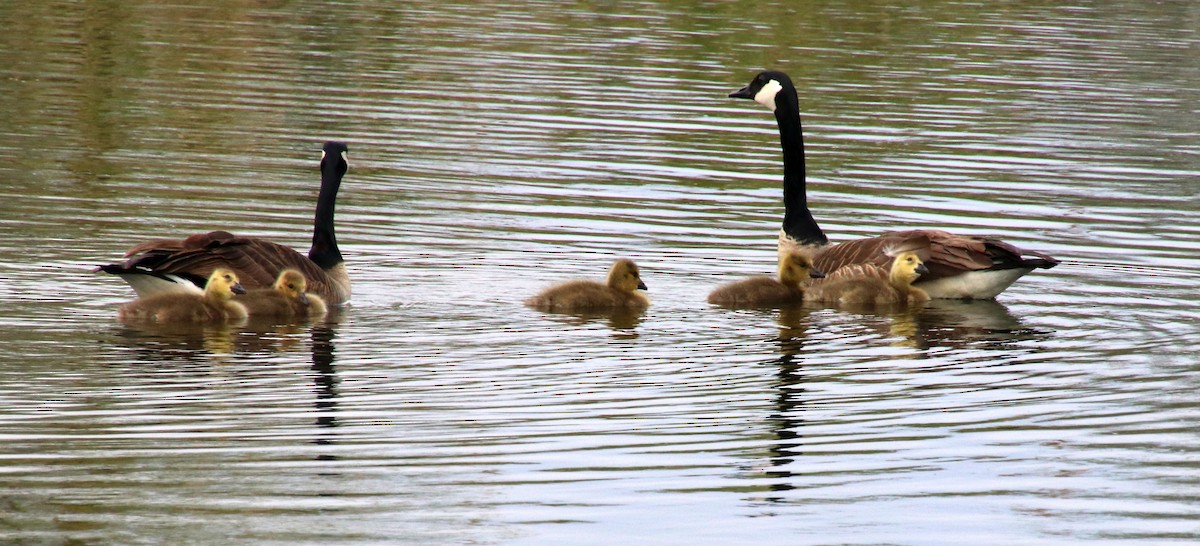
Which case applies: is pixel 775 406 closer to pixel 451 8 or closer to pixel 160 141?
pixel 160 141

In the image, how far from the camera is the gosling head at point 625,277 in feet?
44.5

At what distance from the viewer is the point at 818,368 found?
11.5 meters

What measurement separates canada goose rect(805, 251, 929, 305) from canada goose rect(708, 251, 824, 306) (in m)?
0.15

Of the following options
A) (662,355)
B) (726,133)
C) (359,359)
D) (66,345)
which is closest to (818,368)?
(662,355)

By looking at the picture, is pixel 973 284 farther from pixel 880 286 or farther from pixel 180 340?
pixel 180 340

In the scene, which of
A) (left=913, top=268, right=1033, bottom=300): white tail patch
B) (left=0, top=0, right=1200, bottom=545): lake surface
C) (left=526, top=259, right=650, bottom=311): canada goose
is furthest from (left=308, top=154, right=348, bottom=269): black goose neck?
(left=913, top=268, right=1033, bottom=300): white tail patch

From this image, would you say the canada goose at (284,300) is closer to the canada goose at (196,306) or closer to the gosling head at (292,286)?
the gosling head at (292,286)

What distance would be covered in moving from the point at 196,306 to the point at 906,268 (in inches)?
208

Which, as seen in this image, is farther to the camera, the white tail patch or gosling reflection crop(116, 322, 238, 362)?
the white tail patch

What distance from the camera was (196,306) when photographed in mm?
12352

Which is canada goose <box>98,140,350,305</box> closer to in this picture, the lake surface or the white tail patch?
the lake surface

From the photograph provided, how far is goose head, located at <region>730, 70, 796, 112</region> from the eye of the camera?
16766 millimetres

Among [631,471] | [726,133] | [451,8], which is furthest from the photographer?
[451,8]

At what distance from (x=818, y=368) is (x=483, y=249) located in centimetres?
494
